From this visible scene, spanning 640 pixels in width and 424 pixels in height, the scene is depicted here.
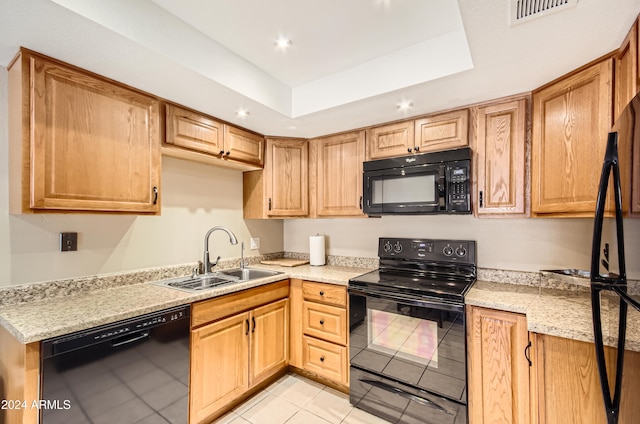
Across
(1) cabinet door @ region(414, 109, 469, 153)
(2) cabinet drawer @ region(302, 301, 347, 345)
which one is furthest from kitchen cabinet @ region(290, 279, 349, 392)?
(1) cabinet door @ region(414, 109, 469, 153)

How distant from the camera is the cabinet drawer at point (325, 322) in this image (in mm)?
2209

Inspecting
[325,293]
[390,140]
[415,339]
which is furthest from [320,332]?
[390,140]

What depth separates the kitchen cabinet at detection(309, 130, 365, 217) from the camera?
2520 millimetres

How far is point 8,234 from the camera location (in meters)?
1.55

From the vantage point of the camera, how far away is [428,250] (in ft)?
7.72

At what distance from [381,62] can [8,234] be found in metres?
2.36

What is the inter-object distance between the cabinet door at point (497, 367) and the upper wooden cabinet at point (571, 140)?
0.69 m

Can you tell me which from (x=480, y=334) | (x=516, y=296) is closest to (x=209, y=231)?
(x=480, y=334)

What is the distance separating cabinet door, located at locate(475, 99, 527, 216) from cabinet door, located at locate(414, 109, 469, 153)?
90 millimetres

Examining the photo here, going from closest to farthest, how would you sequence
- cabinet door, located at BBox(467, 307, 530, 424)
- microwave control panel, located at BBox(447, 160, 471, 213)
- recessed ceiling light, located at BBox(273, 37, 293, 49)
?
cabinet door, located at BBox(467, 307, 530, 424) < recessed ceiling light, located at BBox(273, 37, 293, 49) < microwave control panel, located at BBox(447, 160, 471, 213)

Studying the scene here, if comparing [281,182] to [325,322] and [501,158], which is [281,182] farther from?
[501,158]

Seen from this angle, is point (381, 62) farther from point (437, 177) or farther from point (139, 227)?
point (139, 227)

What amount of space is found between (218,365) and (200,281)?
26.5 inches

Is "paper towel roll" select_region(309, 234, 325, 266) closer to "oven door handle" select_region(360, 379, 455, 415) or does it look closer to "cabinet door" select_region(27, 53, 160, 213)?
"oven door handle" select_region(360, 379, 455, 415)
